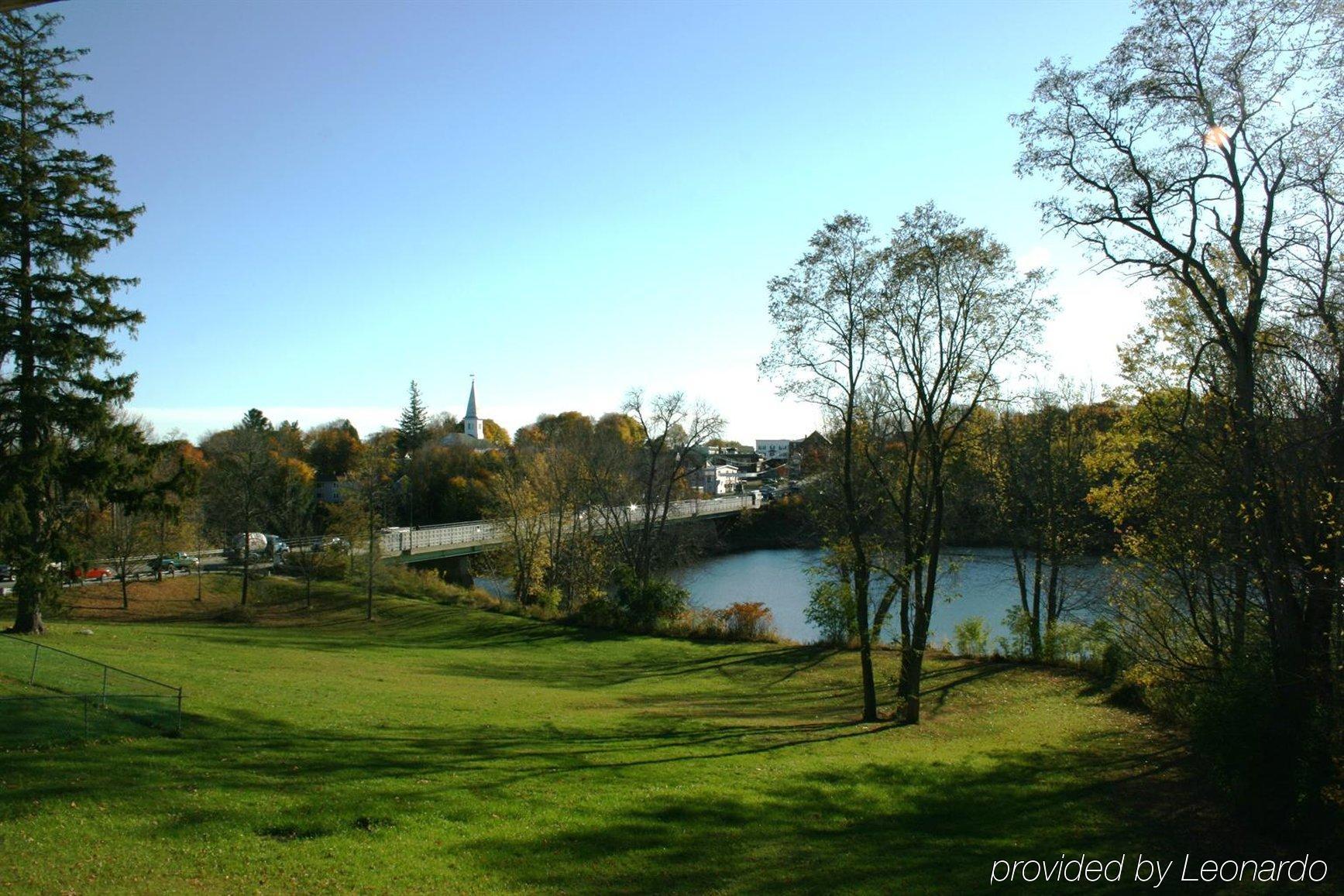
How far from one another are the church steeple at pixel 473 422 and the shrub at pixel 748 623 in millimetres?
108255

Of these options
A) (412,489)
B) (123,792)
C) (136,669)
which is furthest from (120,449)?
(412,489)

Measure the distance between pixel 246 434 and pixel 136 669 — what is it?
68.9m

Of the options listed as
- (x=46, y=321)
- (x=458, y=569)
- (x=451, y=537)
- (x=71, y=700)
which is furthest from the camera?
(x=458, y=569)

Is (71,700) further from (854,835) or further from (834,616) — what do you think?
(834,616)

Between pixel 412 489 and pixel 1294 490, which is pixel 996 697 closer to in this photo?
pixel 1294 490

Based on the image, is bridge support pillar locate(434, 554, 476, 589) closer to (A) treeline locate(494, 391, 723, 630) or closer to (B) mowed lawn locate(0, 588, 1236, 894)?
(A) treeline locate(494, 391, 723, 630)

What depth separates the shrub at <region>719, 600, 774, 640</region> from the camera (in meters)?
34.4

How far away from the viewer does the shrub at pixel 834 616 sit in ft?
100

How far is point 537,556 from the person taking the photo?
47.4m

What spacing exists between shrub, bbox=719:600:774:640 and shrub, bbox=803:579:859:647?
9.36 ft

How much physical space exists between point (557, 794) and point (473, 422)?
13297cm

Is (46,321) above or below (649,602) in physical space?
above

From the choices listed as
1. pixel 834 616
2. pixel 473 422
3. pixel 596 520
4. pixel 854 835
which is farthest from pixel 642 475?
pixel 473 422

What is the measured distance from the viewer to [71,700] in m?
12.2
